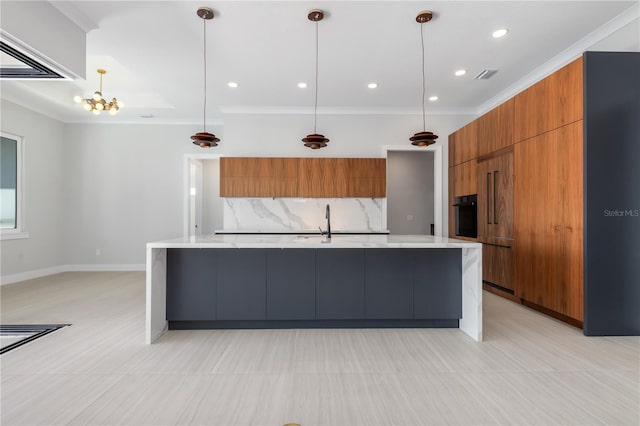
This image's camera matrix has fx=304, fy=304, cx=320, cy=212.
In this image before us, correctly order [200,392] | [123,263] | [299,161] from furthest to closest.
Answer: [123,263] < [299,161] < [200,392]

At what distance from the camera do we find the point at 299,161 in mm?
5398

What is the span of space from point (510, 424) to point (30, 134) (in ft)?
25.3

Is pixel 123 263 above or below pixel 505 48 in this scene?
below

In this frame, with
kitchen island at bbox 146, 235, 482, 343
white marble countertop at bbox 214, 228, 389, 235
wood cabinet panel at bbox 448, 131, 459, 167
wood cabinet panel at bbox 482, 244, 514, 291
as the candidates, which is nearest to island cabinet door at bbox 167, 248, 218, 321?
kitchen island at bbox 146, 235, 482, 343

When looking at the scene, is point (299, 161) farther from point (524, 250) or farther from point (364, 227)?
point (524, 250)

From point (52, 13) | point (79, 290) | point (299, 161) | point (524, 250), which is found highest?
point (52, 13)

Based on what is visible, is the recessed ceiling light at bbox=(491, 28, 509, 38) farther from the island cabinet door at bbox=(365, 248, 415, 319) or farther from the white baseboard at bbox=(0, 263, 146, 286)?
the white baseboard at bbox=(0, 263, 146, 286)

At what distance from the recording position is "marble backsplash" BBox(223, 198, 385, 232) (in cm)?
561

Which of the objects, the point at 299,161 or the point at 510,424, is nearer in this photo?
the point at 510,424

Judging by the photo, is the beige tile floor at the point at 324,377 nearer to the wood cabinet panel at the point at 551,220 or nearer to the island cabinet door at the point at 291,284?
the island cabinet door at the point at 291,284

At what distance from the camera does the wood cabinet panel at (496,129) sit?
3898 millimetres

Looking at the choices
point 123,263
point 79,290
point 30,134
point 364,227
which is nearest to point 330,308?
point 364,227

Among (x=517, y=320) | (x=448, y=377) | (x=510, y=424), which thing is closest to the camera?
(x=510, y=424)

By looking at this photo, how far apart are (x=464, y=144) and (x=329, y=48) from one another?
9.33ft
